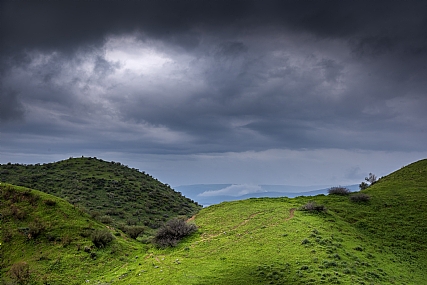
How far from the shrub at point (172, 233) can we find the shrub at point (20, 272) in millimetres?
11426

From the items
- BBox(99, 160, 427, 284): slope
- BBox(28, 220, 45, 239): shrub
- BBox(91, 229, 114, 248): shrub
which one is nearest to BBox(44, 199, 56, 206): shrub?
BBox(28, 220, 45, 239): shrub

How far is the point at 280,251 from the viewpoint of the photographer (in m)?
23.8

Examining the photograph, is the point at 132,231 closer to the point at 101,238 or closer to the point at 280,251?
the point at 101,238

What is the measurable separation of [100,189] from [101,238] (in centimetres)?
4948

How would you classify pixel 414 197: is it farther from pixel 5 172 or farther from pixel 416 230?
pixel 5 172

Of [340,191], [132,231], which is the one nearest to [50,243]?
[132,231]

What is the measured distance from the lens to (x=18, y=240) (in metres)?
26.3

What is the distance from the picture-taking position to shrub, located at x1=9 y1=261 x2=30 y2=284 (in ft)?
71.8

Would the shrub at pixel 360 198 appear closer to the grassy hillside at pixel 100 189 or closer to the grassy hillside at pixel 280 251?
the grassy hillside at pixel 280 251

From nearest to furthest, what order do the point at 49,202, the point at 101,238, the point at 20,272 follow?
the point at 20,272
the point at 101,238
the point at 49,202

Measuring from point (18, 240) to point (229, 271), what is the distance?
65.2 feet

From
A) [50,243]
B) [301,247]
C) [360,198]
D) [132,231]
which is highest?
[360,198]

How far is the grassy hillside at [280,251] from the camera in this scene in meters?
20.8

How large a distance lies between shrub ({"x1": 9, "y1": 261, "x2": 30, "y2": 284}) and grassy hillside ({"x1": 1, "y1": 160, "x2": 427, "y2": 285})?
741 millimetres
